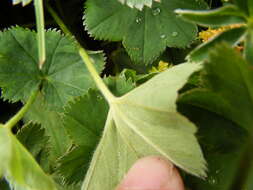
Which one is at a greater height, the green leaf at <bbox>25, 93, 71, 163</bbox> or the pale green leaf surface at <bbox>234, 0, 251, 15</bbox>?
the pale green leaf surface at <bbox>234, 0, 251, 15</bbox>

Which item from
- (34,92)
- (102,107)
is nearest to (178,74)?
(102,107)

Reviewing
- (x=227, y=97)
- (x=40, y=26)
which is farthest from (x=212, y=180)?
(x=40, y=26)

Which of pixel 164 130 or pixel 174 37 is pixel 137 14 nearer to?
pixel 174 37

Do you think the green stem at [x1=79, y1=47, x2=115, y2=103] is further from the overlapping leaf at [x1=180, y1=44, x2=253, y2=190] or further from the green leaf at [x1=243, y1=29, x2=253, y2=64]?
the green leaf at [x1=243, y1=29, x2=253, y2=64]

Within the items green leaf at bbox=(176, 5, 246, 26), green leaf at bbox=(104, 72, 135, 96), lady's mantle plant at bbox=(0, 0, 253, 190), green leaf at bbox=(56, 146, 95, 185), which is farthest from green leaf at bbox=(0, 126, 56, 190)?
green leaf at bbox=(176, 5, 246, 26)

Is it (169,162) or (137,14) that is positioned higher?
(137,14)
